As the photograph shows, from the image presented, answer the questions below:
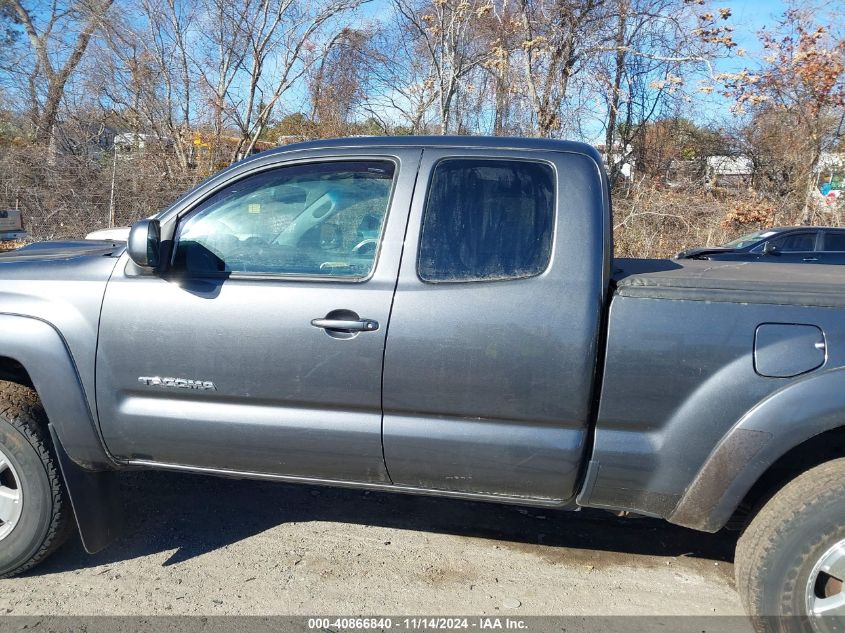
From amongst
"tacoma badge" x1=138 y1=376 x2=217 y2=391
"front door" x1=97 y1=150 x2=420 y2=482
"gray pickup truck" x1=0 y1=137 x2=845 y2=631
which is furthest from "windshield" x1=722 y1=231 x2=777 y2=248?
"tacoma badge" x1=138 y1=376 x2=217 y2=391

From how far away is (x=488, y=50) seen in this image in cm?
1727

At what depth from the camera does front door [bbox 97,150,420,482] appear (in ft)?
8.96

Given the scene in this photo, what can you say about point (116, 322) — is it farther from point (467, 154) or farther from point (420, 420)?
point (467, 154)

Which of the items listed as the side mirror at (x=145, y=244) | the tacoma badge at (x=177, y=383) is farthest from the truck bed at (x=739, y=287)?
the side mirror at (x=145, y=244)

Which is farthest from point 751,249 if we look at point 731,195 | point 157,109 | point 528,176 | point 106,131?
point 106,131

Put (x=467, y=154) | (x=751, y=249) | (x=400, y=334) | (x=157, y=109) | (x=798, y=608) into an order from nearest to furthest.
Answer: (x=798, y=608), (x=400, y=334), (x=467, y=154), (x=751, y=249), (x=157, y=109)

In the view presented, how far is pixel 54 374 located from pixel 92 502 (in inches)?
25.8

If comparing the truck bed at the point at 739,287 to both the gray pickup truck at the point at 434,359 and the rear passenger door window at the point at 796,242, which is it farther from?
the rear passenger door window at the point at 796,242

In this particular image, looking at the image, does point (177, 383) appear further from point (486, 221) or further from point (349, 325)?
point (486, 221)

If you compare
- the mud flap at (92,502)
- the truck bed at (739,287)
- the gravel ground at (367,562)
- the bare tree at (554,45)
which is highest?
the bare tree at (554,45)

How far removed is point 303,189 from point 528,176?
3.19 ft

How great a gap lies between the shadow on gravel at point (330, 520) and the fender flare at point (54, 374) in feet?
2.56

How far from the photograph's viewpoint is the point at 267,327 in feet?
9.04

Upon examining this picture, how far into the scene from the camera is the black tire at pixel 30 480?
3016mm
